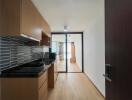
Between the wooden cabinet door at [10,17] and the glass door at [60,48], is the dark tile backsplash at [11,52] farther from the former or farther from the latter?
the glass door at [60,48]

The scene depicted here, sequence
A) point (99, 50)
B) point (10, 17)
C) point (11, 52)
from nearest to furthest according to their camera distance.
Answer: point (10, 17)
point (11, 52)
point (99, 50)

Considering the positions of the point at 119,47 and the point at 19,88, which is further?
the point at 19,88

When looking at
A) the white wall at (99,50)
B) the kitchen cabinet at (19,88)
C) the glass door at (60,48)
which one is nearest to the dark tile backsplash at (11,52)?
the kitchen cabinet at (19,88)

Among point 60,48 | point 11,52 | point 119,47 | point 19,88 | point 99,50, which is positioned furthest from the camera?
point 60,48

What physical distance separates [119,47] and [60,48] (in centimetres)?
710

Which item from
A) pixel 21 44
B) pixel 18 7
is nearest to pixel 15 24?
pixel 18 7

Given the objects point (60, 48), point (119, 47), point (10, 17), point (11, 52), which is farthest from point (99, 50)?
point (60, 48)

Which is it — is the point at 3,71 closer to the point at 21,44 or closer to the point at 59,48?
the point at 21,44

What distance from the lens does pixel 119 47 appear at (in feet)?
4.54

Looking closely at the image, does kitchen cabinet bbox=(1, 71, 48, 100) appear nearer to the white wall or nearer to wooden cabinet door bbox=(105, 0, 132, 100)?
wooden cabinet door bbox=(105, 0, 132, 100)

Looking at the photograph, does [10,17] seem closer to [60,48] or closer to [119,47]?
[119,47]

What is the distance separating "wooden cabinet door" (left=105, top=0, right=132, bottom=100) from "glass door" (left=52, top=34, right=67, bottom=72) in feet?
21.4

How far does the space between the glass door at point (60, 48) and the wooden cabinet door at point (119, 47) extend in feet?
21.4

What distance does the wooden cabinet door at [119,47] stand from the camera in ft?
3.99
